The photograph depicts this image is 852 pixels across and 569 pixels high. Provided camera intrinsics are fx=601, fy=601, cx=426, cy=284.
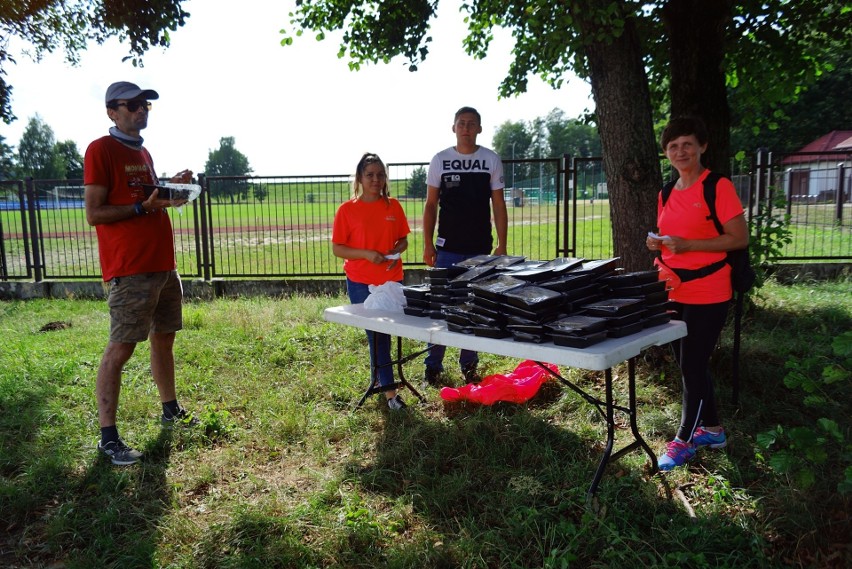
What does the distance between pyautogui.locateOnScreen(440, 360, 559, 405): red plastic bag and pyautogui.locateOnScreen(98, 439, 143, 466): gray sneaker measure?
7.10 ft

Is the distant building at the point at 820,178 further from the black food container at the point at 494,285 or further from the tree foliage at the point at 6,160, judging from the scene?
the tree foliage at the point at 6,160

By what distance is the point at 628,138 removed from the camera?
188 inches

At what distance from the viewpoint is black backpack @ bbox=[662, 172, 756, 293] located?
10.5 feet

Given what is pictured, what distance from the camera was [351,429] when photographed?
4.27 m

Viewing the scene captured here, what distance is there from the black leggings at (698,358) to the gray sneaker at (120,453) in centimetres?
338

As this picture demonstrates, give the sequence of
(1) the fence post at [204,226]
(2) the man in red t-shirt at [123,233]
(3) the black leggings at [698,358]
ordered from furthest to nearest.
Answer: (1) the fence post at [204,226] → (2) the man in red t-shirt at [123,233] → (3) the black leggings at [698,358]

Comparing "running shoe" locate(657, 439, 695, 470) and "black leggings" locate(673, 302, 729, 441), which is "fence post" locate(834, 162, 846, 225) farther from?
"running shoe" locate(657, 439, 695, 470)

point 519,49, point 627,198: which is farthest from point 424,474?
point 519,49

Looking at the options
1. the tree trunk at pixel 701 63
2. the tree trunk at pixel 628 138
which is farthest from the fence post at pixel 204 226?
the tree trunk at pixel 701 63

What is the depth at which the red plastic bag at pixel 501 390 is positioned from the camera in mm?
4512

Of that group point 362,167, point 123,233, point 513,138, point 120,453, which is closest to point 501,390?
point 362,167

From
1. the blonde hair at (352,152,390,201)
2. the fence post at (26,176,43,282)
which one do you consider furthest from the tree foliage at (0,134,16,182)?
the blonde hair at (352,152,390,201)

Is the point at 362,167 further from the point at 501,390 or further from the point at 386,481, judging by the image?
the point at 386,481

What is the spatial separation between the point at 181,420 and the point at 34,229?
813cm
